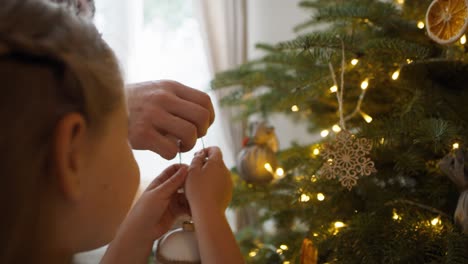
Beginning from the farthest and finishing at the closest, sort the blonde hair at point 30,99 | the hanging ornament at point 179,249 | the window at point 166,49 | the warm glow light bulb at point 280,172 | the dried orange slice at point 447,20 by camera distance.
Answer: the window at point 166,49 < the warm glow light bulb at point 280,172 < the dried orange slice at point 447,20 < the hanging ornament at point 179,249 < the blonde hair at point 30,99

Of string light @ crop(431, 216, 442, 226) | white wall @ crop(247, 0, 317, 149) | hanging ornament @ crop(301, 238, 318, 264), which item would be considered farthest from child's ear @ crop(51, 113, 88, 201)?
white wall @ crop(247, 0, 317, 149)

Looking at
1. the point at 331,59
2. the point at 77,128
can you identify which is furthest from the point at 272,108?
the point at 77,128

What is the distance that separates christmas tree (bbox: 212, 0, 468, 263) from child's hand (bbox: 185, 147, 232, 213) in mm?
154

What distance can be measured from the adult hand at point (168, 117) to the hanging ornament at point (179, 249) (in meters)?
0.11

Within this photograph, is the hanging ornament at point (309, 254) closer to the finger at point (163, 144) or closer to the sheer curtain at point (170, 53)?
the finger at point (163, 144)

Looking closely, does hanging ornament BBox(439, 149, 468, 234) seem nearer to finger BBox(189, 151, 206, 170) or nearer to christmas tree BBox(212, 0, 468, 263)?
christmas tree BBox(212, 0, 468, 263)

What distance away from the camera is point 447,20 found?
0.80 metres

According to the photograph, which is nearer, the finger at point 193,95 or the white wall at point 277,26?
the finger at point 193,95

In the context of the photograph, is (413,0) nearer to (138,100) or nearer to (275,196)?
(275,196)

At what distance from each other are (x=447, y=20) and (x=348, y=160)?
0.90 ft

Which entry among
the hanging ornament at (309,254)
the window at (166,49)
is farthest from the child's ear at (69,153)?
the window at (166,49)

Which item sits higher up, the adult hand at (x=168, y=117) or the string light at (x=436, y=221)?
the adult hand at (x=168, y=117)

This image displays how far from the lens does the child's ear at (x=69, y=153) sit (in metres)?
0.43

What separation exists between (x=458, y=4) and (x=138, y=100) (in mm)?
519
